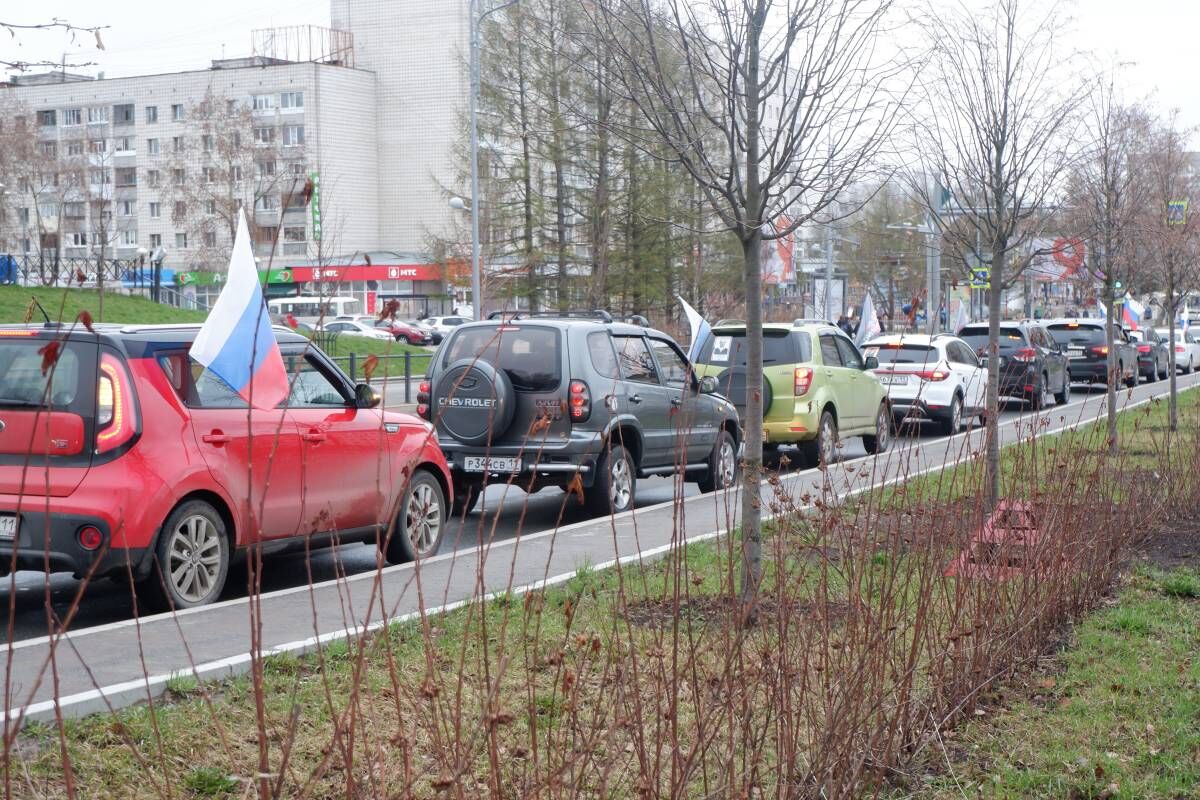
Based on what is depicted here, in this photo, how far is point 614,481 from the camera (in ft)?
41.0

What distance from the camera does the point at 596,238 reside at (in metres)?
39.8

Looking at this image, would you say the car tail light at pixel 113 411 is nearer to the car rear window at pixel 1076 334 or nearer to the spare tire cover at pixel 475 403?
the spare tire cover at pixel 475 403

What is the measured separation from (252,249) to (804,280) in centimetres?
6189

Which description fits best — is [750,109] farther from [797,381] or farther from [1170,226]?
[1170,226]

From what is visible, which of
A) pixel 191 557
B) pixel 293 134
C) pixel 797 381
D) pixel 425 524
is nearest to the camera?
pixel 191 557

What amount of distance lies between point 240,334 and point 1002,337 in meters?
24.5

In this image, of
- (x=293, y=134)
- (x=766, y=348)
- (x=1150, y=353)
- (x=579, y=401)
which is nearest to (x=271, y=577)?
(x=579, y=401)

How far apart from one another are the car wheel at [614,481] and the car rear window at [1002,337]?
53.6ft

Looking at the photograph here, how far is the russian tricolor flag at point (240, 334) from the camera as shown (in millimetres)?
4906

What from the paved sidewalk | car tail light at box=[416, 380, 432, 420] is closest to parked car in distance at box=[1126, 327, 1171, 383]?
car tail light at box=[416, 380, 432, 420]

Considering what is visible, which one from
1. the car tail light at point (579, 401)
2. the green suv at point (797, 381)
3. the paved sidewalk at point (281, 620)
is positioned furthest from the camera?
the green suv at point (797, 381)

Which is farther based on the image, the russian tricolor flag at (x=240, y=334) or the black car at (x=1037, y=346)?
the black car at (x=1037, y=346)

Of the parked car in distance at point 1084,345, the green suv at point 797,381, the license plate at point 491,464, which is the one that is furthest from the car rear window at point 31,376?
the parked car in distance at point 1084,345

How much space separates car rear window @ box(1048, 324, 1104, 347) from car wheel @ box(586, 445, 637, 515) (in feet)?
75.4
